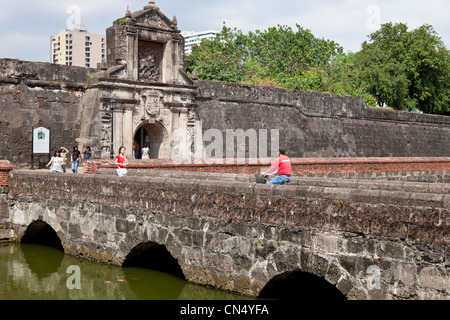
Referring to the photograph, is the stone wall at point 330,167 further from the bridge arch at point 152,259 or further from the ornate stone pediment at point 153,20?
the ornate stone pediment at point 153,20

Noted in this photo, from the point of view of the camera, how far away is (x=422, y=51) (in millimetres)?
42375

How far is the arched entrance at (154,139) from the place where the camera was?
19.0 m

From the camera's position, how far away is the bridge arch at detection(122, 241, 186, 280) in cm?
889

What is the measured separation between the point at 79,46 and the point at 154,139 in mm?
127744

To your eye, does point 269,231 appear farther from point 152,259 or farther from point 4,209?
point 4,209

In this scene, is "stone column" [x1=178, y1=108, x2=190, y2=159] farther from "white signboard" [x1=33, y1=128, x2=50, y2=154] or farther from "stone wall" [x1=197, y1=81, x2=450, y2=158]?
"white signboard" [x1=33, y1=128, x2=50, y2=154]

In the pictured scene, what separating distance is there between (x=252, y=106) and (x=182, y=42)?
4.60 meters

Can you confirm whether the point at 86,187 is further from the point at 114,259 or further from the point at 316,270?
the point at 316,270

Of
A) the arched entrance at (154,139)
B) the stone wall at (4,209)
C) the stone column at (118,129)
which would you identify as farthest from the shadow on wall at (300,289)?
the arched entrance at (154,139)

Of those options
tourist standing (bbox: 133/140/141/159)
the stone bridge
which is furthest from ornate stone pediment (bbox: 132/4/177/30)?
the stone bridge

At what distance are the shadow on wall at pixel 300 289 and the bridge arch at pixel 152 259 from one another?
200 centimetres

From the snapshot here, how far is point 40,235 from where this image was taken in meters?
11.8

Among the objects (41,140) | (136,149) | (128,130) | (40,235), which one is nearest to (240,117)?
(136,149)
